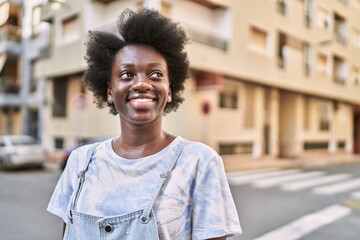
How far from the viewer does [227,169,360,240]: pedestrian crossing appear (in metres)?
5.00

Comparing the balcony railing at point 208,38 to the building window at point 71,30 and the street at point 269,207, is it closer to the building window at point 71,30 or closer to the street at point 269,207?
the building window at point 71,30

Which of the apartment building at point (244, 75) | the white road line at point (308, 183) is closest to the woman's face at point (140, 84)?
the white road line at point (308, 183)

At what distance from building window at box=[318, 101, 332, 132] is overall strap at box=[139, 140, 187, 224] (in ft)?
68.2

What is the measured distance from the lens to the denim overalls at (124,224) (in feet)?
3.60

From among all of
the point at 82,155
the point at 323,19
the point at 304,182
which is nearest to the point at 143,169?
the point at 82,155

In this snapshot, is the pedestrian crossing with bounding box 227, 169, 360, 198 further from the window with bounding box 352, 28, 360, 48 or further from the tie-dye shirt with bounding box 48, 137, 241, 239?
the window with bounding box 352, 28, 360, 48

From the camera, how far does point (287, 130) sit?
18.7 metres

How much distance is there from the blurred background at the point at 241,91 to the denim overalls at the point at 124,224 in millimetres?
4877

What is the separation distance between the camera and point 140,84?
3.98ft

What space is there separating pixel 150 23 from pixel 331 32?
21274mm

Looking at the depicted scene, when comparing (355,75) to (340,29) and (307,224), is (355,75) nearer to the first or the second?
(340,29)

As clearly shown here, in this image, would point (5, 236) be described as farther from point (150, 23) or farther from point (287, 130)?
point (287, 130)

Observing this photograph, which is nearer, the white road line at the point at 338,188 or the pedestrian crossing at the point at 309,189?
the pedestrian crossing at the point at 309,189

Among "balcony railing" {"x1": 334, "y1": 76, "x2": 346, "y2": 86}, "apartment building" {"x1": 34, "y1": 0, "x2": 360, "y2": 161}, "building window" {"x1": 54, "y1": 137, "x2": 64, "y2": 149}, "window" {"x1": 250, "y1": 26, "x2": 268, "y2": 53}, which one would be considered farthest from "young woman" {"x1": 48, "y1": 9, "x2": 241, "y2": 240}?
"balcony railing" {"x1": 334, "y1": 76, "x2": 346, "y2": 86}
